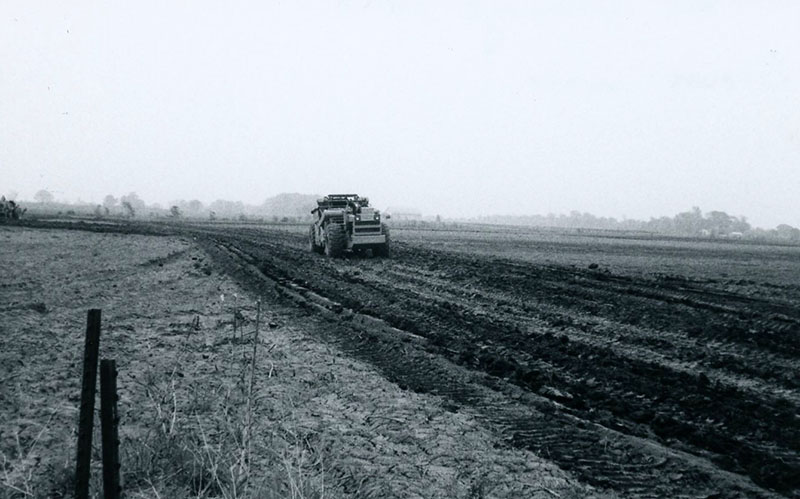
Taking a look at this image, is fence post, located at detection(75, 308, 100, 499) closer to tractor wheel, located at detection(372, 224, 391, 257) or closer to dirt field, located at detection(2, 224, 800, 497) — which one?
dirt field, located at detection(2, 224, 800, 497)

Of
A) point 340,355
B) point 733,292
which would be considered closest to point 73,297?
point 340,355

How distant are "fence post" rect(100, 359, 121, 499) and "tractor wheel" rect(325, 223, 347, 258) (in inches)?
628

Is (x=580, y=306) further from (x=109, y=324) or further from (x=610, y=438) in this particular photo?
(x=109, y=324)

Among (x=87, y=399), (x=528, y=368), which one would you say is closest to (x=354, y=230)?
(x=528, y=368)

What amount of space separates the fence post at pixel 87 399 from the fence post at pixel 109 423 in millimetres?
66

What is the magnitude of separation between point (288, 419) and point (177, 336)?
3.49 meters

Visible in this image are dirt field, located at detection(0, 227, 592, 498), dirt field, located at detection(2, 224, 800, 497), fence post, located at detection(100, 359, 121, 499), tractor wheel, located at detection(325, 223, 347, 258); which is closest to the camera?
fence post, located at detection(100, 359, 121, 499)

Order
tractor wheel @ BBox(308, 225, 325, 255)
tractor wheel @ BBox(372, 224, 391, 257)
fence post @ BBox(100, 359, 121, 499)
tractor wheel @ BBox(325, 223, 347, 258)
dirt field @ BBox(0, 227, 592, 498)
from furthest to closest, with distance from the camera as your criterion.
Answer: tractor wheel @ BBox(308, 225, 325, 255) → tractor wheel @ BBox(372, 224, 391, 257) → tractor wheel @ BBox(325, 223, 347, 258) → dirt field @ BBox(0, 227, 592, 498) → fence post @ BBox(100, 359, 121, 499)

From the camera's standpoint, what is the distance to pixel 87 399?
9.93ft

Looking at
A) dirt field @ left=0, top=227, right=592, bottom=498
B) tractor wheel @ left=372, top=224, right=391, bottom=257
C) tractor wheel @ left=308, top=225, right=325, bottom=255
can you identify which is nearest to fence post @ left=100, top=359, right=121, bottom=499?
dirt field @ left=0, top=227, right=592, bottom=498

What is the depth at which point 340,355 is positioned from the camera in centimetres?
732

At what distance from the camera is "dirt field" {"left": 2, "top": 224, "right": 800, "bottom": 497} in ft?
14.1

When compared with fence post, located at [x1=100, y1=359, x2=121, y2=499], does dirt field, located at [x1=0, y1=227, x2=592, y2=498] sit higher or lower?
lower

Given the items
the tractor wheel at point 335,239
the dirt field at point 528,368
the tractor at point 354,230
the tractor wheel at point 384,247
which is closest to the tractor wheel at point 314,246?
the tractor at point 354,230
